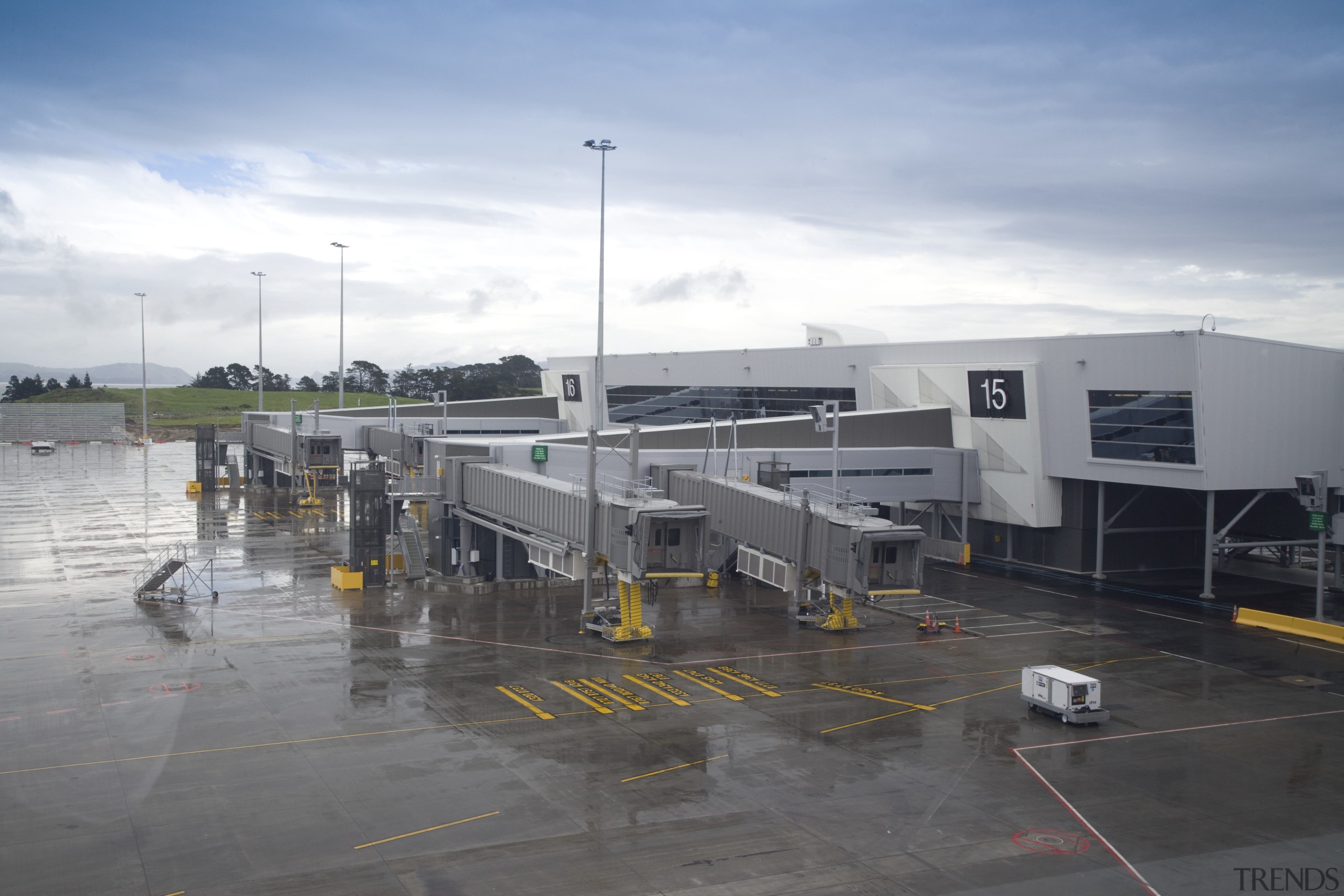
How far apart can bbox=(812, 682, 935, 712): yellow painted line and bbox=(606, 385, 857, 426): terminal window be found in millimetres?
42103

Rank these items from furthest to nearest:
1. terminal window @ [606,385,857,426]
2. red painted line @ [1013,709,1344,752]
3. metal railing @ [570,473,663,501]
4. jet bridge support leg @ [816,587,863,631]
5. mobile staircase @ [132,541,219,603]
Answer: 1. terminal window @ [606,385,857,426]
2. mobile staircase @ [132,541,219,603]
3. jet bridge support leg @ [816,587,863,631]
4. metal railing @ [570,473,663,501]
5. red painted line @ [1013,709,1344,752]

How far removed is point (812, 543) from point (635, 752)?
17.7 meters

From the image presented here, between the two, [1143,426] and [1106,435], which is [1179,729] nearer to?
[1143,426]

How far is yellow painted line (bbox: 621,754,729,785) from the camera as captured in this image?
26453mm

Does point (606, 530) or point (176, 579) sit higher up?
point (606, 530)

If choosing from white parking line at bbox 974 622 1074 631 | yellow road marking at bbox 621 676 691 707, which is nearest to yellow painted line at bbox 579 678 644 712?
yellow road marking at bbox 621 676 691 707

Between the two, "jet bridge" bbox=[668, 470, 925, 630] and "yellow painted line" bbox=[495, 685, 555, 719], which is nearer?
"yellow painted line" bbox=[495, 685, 555, 719]

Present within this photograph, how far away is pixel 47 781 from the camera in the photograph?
25766mm

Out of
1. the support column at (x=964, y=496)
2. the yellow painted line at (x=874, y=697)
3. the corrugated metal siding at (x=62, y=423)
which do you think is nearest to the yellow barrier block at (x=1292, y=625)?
the support column at (x=964, y=496)

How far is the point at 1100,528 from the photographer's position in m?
62.6

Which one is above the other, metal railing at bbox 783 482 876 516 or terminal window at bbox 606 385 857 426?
terminal window at bbox 606 385 857 426

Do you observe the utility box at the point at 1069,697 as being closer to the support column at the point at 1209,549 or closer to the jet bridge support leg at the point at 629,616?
the jet bridge support leg at the point at 629,616

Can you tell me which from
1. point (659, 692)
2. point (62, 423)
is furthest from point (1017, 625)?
point (62, 423)

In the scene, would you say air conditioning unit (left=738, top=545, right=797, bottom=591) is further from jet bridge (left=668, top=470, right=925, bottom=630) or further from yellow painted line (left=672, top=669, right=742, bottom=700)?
yellow painted line (left=672, top=669, right=742, bottom=700)
